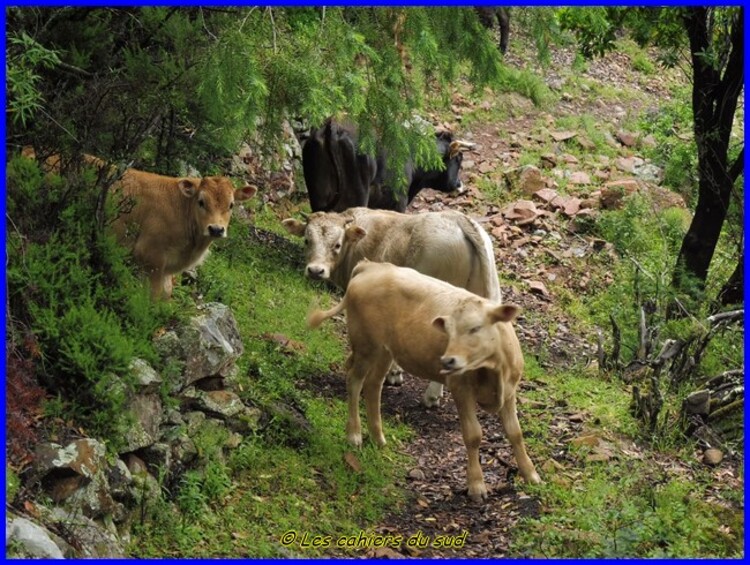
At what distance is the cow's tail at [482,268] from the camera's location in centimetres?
1135

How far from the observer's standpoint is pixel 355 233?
11414 millimetres

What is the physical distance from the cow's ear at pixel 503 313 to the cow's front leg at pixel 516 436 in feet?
2.54

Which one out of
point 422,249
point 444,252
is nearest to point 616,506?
point 444,252

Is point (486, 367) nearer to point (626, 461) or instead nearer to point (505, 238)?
point (626, 461)

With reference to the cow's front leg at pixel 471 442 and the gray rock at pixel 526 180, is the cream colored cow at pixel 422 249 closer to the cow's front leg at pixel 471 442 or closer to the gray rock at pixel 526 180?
the cow's front leg at pixel 471 442

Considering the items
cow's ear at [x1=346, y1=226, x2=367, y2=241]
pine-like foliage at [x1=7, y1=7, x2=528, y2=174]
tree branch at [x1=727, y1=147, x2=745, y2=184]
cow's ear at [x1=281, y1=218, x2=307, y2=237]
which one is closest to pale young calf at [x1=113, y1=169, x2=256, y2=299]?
pine-like foliage at [x1=7, y1=7, x2=528, y2=174]

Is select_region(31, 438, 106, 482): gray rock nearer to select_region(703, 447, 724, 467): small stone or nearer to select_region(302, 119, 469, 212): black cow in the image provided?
select_region(703, 447, 724, 467): small stone

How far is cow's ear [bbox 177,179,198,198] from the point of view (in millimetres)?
10453

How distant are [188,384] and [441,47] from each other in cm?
394

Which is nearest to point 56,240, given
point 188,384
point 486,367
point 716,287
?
point 188,384

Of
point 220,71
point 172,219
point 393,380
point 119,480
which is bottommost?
point 393,380

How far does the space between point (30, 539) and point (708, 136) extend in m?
10.7

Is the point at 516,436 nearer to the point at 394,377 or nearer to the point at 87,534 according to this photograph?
the point at 394,377

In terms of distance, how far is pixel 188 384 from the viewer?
336 inches
